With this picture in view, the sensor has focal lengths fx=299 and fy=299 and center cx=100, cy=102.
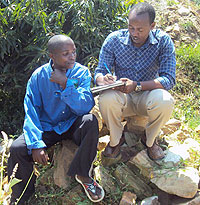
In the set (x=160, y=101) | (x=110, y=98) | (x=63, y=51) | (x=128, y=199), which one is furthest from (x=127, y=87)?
(x=128, y=199)

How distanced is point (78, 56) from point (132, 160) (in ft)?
5.44

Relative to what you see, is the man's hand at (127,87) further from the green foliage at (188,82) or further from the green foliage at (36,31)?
the green foliage at (188,82)

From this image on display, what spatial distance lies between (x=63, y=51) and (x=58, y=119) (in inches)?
25.9

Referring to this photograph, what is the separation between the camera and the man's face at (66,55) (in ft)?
9.00

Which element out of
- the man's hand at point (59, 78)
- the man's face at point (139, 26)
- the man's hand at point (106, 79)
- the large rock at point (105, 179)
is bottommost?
the large rock at point (105, 179)

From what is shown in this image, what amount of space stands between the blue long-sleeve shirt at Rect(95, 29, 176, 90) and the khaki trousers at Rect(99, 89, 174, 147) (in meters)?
0.25

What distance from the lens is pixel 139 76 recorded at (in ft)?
10.3

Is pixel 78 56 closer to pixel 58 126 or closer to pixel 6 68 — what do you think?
pixel 6 68

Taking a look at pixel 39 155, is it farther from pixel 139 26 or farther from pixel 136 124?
pixel 139 26

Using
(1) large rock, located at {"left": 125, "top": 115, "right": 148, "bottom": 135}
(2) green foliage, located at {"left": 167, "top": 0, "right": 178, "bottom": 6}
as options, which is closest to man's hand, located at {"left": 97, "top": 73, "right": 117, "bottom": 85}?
(1) large rock, located at {"left": 125, "top": 115, "right": 148, "bottom": 135}

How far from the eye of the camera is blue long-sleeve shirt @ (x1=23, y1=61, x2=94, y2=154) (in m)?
2.67

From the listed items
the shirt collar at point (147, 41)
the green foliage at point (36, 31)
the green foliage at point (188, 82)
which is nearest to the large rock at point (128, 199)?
the shirt collar at point (147, 41)

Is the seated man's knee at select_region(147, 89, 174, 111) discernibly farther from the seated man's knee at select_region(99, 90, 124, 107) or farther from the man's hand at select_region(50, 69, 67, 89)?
the man's hand at select_region(50, 69, 67, 89)

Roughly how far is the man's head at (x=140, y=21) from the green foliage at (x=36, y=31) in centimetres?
95
